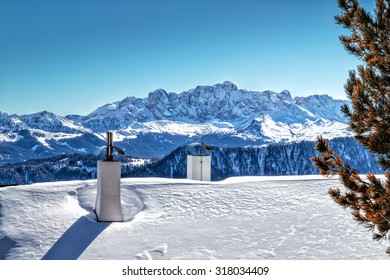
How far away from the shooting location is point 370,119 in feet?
13.8

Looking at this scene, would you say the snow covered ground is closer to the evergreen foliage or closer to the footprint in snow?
the footprint in snow

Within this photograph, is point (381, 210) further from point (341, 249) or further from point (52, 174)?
point (52, 174)

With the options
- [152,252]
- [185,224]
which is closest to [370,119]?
[152,252]

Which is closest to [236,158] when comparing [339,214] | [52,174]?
[52,174]

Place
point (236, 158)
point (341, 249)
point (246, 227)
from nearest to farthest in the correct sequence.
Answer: point (341, 249)
point (246, 227)
point (236, 158)

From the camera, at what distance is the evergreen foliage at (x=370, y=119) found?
4156 mm

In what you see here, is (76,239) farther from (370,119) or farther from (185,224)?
(370,119)

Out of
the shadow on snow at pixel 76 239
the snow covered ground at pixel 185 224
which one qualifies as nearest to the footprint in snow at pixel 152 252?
the snow covered ground at pixel 185 224

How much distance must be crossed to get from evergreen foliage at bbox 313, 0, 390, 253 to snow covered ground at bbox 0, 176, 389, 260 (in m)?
1.83

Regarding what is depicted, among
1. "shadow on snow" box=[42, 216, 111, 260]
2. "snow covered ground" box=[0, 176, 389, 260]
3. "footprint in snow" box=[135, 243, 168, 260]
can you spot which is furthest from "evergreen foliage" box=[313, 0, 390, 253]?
"shadow on snow" box=[42, 216, 111, 260]

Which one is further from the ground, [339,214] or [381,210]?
[381,210]

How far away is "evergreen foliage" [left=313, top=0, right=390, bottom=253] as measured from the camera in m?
4.16

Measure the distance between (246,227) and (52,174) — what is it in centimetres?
11050
